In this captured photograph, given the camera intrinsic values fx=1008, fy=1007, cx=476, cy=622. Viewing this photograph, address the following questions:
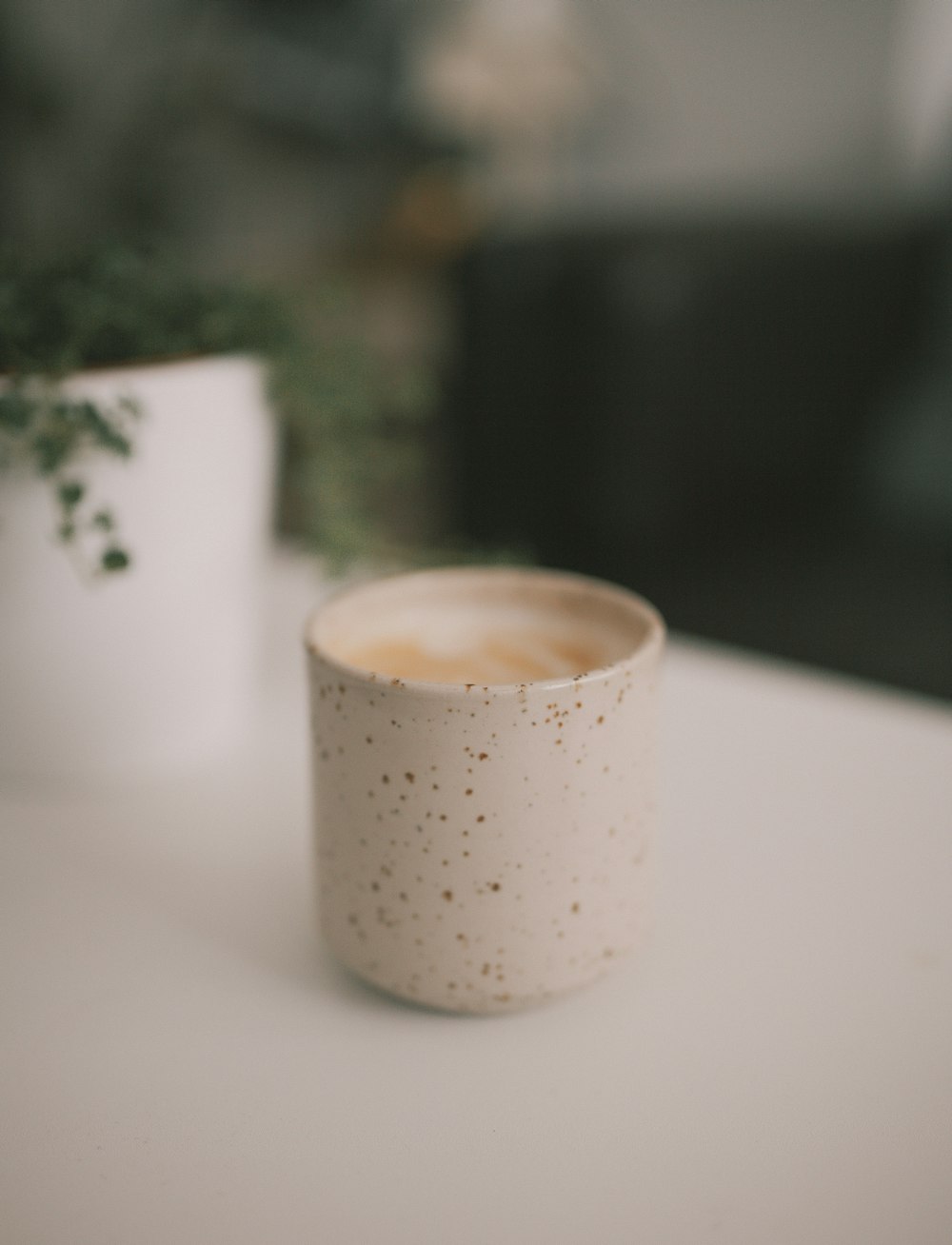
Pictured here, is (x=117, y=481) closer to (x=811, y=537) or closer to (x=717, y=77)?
(x=811, y=537)

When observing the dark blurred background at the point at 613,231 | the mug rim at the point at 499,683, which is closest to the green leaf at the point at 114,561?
the mug rim at the point at 499,683

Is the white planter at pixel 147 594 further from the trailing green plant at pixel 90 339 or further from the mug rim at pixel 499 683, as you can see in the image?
the mug rim at pixel 499 683

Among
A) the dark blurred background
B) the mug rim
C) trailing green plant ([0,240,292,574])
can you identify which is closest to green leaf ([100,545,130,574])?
trailing green plant ([0,240,292,574])

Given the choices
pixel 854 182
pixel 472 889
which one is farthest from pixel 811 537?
pixel 472 889

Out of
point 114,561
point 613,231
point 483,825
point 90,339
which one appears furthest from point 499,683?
point 613,231

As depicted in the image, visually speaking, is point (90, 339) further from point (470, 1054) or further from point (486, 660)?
point (470, 1054)

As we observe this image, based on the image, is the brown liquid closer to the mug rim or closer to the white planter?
the mug rim

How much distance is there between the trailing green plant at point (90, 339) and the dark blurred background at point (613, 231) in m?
1.10

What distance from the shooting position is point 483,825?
1.16ft

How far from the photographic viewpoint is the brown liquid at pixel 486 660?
17.2 inches

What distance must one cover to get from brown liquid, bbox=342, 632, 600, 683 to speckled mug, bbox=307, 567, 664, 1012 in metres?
0.05

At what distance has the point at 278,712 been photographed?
25.4 inches

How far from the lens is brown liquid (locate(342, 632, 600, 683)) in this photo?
0.44 meters

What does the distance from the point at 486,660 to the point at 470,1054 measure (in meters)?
0.16
